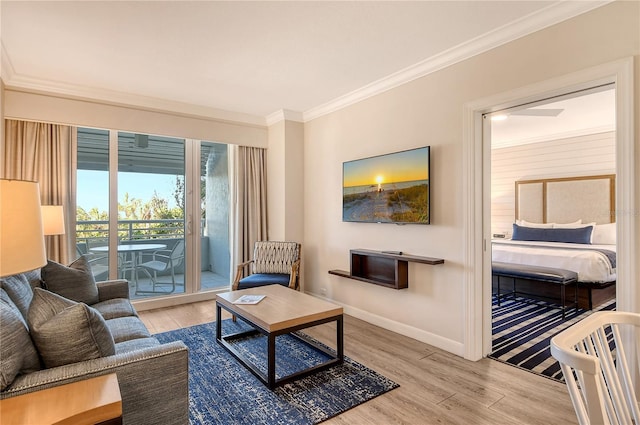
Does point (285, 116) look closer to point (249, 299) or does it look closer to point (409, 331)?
point (249, 299)

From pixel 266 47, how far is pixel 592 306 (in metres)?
4.94

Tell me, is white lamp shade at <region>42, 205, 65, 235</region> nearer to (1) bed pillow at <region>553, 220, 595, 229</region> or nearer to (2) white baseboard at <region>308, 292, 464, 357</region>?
(2) white baseboard at <region>308, 292, 464, 357</region>

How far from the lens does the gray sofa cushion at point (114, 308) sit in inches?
107

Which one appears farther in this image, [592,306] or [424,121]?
[592,306]

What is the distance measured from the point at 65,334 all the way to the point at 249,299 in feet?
5.63

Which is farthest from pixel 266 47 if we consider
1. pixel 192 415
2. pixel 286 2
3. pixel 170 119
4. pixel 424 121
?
pixel 192 415

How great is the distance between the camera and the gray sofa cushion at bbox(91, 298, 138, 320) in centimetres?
272

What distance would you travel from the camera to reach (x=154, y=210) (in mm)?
4637

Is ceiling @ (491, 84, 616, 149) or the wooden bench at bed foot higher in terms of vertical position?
ceiling @ (491, 84, 616, 149)

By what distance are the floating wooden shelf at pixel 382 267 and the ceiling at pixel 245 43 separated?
1.80 meters

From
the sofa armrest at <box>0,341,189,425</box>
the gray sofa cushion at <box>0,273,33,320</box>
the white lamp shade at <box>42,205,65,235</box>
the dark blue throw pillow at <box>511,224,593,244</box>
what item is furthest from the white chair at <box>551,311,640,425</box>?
the dark blue throw pillow at <box>511,224,593,244</box>

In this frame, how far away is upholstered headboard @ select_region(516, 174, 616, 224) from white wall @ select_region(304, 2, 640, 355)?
4027mm

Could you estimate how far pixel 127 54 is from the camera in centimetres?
306

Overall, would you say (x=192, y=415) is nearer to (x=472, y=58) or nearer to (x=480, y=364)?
(x=480, y=364)
